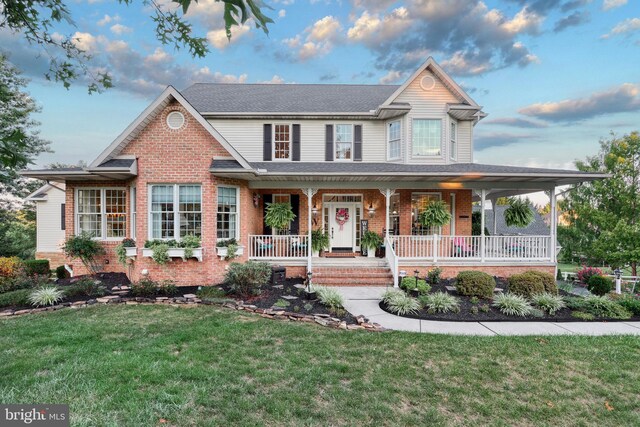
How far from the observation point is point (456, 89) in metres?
12.7

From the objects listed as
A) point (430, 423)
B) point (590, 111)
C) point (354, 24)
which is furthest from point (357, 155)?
point (590, 111)

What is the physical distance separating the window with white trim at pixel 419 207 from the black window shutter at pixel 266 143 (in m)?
6.74

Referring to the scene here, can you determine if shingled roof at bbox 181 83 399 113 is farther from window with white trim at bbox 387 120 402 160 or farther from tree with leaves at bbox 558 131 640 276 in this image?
tree with leaves at bbox 558 131 640 276

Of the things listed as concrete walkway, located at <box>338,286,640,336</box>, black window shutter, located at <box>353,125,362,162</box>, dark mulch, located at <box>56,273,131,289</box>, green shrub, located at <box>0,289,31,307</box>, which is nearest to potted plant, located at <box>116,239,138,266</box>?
dark mulch, located at <box>56,273,131,289</box>

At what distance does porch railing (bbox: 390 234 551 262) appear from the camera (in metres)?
11.6

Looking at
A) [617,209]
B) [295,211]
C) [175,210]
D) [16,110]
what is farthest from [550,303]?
[16,110]

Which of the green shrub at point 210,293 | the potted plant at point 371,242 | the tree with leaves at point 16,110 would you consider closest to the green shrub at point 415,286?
the potted plant at point 371,242

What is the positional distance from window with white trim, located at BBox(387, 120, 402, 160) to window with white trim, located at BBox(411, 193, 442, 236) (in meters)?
1.98

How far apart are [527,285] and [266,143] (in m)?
11.1

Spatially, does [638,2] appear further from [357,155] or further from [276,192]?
[276,192]

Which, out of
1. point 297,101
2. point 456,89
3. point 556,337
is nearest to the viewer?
point 556,337

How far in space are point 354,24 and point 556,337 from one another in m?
13.7

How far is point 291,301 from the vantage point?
26.8 ft

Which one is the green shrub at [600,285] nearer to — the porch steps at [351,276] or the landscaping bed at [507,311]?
the landscaping bed at [507,311]
